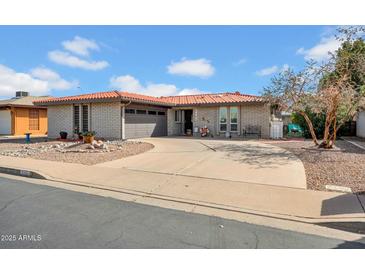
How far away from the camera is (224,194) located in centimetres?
548

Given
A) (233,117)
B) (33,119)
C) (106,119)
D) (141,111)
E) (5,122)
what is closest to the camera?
(106,119)

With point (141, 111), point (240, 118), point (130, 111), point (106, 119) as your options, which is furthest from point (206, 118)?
point (106, 119)

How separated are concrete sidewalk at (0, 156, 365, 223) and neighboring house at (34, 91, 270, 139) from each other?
900 centimetres

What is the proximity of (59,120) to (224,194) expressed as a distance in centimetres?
1700

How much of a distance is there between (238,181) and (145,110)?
13.3 metres

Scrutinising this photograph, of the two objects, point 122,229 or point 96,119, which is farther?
point 96,119

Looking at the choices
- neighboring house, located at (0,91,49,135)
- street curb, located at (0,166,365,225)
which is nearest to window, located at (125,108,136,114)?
street curb, located at (0,166,365,225)

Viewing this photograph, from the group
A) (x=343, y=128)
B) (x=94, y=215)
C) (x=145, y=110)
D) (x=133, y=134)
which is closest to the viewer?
(x=94, y=215)

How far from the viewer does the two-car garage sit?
671 inches

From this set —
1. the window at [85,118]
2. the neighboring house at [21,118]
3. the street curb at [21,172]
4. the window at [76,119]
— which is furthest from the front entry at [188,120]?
the neighboring house at [21,118]

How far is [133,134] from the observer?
1739 cm

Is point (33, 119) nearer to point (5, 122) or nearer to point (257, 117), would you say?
point (5, 122)
